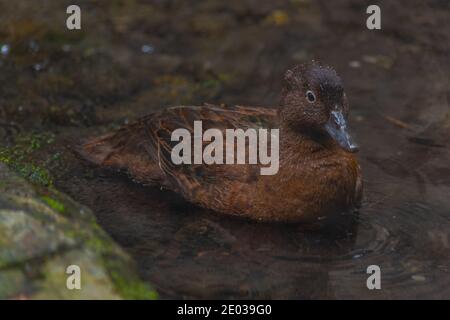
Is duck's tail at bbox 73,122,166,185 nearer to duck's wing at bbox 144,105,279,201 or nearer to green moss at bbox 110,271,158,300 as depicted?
duck's wing at bbox 144,105,279,201

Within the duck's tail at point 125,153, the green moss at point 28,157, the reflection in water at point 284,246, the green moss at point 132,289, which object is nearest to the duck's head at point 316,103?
the reflection in water at point 284,246

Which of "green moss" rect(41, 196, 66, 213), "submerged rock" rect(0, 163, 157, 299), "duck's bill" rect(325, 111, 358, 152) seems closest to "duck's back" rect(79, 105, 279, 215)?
"duck's bill" rect(325, 111, 358, 152)

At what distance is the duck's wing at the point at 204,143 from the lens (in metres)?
6.66

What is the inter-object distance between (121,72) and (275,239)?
3885mm

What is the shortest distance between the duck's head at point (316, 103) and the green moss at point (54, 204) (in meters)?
2.09

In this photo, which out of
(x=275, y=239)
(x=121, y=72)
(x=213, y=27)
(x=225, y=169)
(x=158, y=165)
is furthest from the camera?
(x=213, y=27)

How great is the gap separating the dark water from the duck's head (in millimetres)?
739

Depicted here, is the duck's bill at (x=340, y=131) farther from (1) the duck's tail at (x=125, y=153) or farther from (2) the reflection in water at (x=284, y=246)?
(1) the duck's tail at (x=125, y=153)

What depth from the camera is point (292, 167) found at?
661cm

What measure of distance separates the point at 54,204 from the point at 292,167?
199 centimetres
